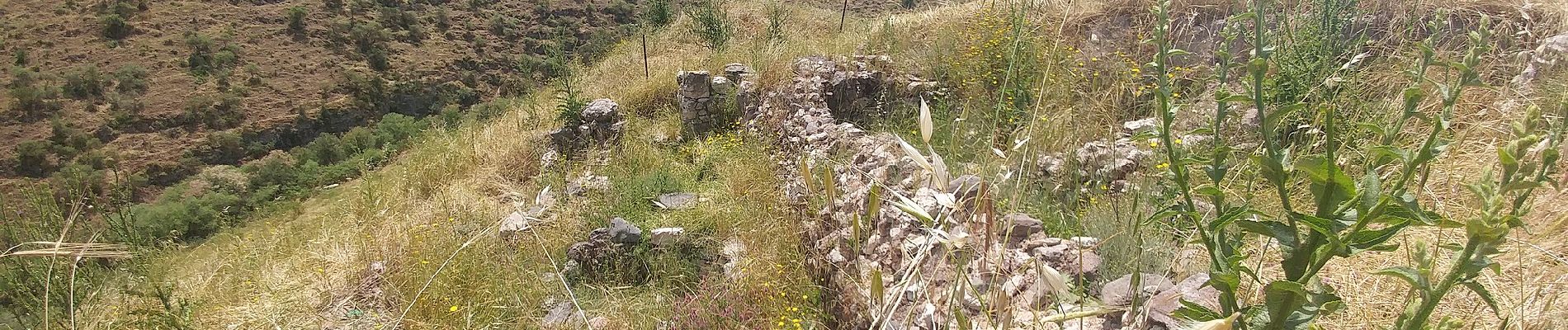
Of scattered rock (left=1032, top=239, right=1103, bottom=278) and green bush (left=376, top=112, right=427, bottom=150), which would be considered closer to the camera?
scattered rock (left=1032, top=239, right=1103, bottom=278)

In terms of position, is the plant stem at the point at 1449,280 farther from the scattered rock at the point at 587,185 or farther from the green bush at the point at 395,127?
the green bush at the point at 395,127

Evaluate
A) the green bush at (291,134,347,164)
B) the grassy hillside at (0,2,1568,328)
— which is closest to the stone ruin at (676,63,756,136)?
the grassy hillside at (0,2,1568,328)

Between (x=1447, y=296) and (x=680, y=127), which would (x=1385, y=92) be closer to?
(x=1447, y=296)

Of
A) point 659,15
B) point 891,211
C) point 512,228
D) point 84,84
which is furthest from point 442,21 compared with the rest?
point 891,211

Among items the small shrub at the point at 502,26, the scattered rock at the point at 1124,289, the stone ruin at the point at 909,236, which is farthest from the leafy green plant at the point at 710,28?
the small shrub at the point at 502,26

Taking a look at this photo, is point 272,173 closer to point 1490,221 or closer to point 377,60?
point 377,60

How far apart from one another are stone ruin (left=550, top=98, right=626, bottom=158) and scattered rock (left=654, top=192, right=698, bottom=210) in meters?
1.63

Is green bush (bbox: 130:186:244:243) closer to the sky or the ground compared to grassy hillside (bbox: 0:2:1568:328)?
closer to the ground

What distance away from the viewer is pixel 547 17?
2398cm

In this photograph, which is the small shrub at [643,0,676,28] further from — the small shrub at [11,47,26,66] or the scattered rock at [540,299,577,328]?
the small shrub at [11,47,26,66]

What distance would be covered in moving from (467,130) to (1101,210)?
6.81 metres

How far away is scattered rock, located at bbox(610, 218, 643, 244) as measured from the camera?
395 cm

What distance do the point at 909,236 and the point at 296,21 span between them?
25.9 meters

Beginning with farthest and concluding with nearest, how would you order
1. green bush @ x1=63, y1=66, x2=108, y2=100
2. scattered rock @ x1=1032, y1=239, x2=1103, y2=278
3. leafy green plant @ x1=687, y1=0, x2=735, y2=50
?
green bush @ x1=63, y1=66, x2=108, y2=100 → leafy green plant @ x1=687, y1=0, x2=735, y2=50 → scattered rock @ x1=1032, y1=239, x2=1103, y2=278
